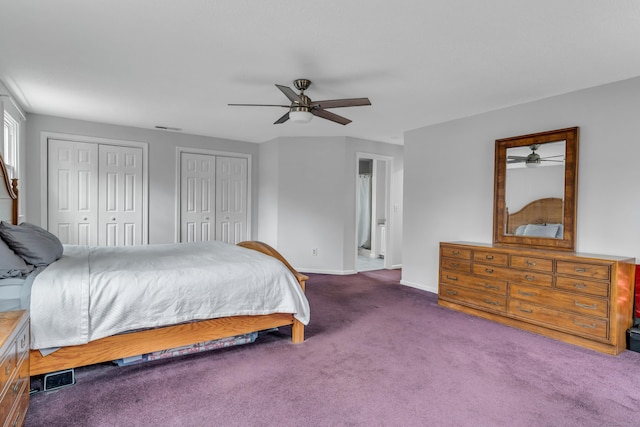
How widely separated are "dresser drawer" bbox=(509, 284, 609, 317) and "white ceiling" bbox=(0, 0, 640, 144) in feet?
6.23

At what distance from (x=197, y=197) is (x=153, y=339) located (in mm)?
3816

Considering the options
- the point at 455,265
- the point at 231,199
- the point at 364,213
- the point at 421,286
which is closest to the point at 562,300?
the point at 455,265

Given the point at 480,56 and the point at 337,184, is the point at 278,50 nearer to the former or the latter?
the point at 480,56

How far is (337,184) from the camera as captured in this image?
5719 mm

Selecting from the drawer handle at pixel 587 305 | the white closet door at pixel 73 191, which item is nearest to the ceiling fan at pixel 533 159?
the drawer handle at pixel 587 305

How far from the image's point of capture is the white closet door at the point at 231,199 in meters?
6.09

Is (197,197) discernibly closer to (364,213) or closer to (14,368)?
(364,213)

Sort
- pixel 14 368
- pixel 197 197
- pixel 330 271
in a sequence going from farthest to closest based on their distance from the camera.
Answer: pixel 197 197 → pixel 330 271 → pixel 14 368

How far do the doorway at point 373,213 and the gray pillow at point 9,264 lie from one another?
14.7 ft

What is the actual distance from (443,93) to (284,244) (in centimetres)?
345

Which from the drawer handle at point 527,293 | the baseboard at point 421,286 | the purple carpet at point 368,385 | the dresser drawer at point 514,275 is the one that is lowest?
the purple carpet at point 368,385

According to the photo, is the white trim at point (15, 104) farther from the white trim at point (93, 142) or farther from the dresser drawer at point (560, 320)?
the dresser drawer at point (560, 320)

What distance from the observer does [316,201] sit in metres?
5.78

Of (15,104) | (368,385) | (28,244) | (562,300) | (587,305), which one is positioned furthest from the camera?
(15,104)
